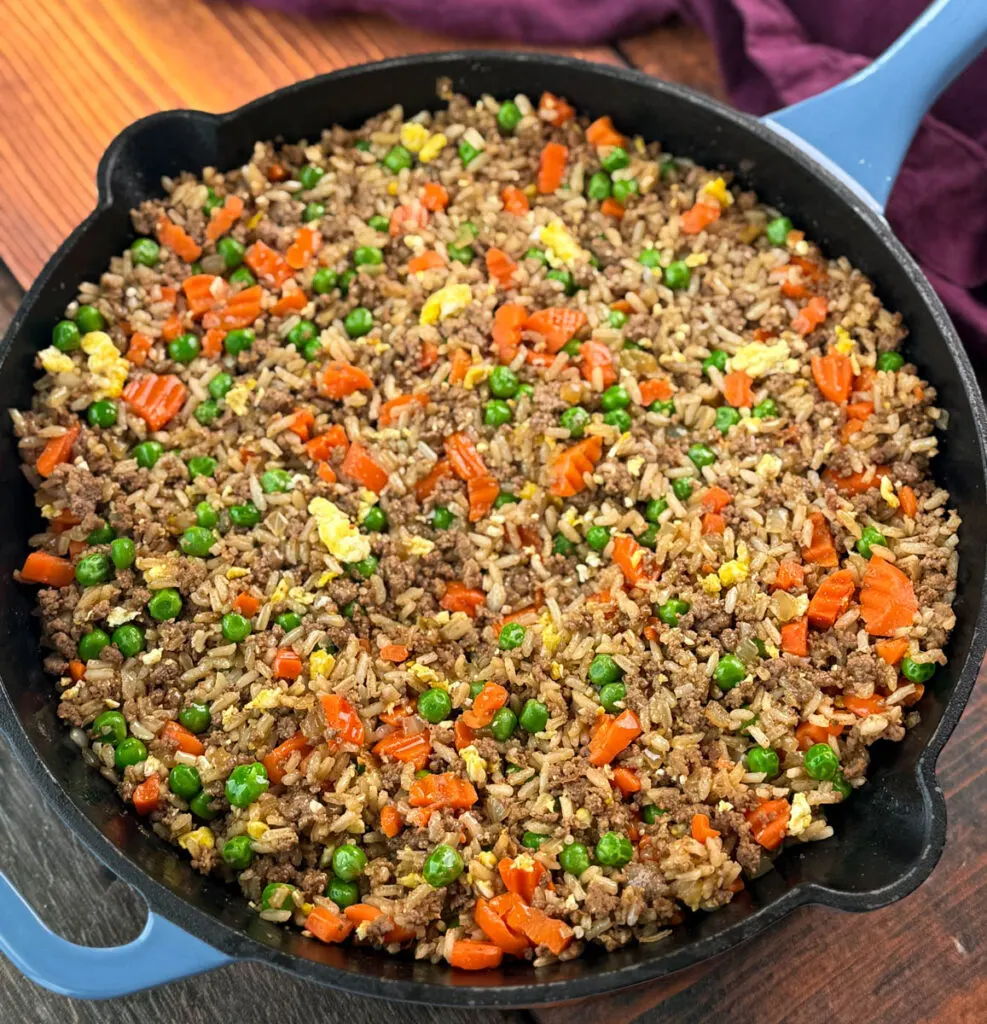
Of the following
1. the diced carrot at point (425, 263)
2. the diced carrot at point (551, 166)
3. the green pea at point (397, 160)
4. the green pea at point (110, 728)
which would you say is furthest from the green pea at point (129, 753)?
the diced carrot at point (551, 166)

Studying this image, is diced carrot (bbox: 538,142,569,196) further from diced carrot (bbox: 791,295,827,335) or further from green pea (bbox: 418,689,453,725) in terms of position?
green pea (bbox: 418,689,453,725)

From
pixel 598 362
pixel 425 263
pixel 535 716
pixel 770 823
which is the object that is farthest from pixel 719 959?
pixel 425 263

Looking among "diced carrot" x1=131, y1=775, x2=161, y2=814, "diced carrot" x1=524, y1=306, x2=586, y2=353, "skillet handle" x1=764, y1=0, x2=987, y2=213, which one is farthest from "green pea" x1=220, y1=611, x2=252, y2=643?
"skillet handle" x1=764, y1=0, x2=987, y2=213

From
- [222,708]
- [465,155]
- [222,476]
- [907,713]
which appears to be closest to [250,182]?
[465,155]

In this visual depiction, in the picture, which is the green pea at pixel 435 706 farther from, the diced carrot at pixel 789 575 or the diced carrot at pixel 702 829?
the diced carrot at pixel 789 575

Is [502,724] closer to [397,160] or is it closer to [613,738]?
[613,738]

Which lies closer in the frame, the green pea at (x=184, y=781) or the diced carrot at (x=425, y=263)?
the green pea at (x=184, y=781)
